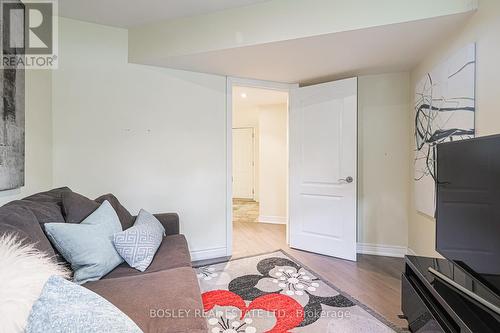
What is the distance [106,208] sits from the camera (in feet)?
6.01

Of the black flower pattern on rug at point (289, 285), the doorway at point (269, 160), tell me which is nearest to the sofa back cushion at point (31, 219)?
the black flower pattern on rug at point (289, 285)

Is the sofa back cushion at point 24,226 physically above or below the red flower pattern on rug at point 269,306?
above

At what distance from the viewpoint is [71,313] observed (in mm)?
632

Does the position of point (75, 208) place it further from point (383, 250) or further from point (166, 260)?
point (383, 250)

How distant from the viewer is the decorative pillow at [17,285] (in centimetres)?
61

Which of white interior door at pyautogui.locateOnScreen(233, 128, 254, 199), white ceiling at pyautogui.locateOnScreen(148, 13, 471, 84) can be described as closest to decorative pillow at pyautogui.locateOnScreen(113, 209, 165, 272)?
white ceiling at pyautogui.locateOnScreen(148, 13, 471, 84)

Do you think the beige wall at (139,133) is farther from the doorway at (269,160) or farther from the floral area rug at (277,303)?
the doorway at (269,160)

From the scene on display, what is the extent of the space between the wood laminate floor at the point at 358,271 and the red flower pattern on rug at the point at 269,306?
56cm

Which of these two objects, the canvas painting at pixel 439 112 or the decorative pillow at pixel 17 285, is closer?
the decorative pillow at pixel 17 285

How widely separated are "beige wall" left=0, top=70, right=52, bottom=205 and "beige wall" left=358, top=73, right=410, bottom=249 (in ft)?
10.5

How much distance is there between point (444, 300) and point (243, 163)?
6174 mm

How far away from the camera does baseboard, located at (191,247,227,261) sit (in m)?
3.00

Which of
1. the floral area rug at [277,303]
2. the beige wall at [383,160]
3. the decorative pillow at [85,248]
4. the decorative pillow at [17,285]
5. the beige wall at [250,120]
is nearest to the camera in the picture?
the decorative pillow at [17,285]

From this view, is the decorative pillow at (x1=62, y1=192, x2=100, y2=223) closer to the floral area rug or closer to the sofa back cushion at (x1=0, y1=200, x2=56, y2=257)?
the sofa back cushion at (x1=0, y1=200, x2=56, y2=257)
